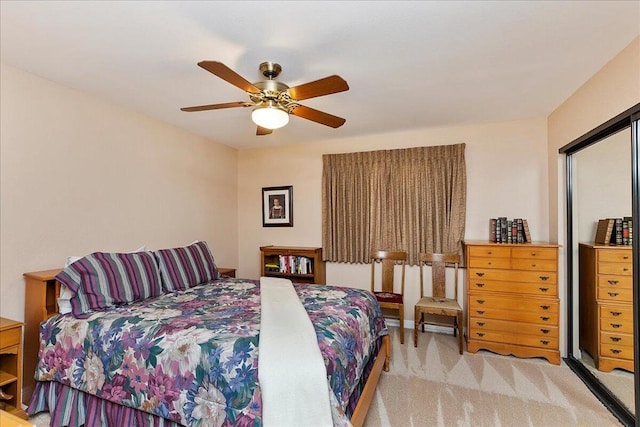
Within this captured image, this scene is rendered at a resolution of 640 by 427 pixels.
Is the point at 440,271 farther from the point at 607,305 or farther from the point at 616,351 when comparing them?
the point at 616,351

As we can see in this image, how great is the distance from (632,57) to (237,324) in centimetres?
303

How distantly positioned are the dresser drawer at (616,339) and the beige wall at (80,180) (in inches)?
167

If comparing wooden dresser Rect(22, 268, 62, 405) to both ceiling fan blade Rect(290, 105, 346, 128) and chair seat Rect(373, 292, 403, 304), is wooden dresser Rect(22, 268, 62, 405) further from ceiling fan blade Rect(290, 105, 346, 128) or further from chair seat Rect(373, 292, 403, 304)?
chair seat Rect(373, 292, 403, 304)

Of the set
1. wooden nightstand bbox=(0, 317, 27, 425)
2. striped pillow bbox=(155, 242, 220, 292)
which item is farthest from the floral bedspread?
striped pillow bbox=(155, 242, 220, 292)

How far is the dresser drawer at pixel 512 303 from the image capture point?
303 centimetres

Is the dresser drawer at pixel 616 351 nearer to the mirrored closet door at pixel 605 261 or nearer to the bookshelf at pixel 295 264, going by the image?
the mirrored closet door at pixel 605 261

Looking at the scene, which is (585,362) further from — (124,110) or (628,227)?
(124,110)

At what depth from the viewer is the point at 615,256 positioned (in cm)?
234

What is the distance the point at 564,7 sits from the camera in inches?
65.1

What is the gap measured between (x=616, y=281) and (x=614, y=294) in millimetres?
113

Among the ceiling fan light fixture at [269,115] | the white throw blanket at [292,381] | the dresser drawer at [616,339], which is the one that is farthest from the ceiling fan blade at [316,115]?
the dresser drawer at [616,339]

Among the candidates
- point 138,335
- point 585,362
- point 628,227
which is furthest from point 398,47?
point 585,362

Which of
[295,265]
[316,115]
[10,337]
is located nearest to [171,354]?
[10,337]

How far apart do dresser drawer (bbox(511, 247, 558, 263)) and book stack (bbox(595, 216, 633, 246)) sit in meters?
0.47
